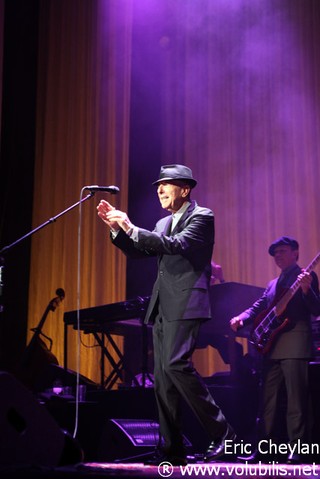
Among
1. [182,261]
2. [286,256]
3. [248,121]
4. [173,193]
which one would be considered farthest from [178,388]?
[248,121]

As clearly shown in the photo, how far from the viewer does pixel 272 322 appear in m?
5.59

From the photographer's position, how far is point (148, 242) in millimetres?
3941

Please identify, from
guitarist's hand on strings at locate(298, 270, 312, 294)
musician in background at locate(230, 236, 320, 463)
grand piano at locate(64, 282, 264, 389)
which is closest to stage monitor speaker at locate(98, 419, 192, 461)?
musician in background at locate(230, 236, 320, 463)

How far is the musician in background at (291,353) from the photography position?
17.3 ft

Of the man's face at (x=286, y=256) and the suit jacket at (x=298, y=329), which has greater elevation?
the man's face at (x=286, y=256)

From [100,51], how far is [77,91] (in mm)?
618

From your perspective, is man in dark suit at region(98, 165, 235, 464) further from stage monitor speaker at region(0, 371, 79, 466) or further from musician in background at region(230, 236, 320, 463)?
musician in background at region(230, 236, 320, 463)

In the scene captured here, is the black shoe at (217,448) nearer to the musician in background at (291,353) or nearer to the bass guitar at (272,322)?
the musician in background at (291,353)

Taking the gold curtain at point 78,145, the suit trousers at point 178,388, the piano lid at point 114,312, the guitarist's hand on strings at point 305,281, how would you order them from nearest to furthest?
the suit trousers at point 178,388 < the guitarist's hand on strings at point 305,281 < the piano lid at point 114,312 < the gold curtain at point 78,145

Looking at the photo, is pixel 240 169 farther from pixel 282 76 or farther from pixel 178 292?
pixel 178 292

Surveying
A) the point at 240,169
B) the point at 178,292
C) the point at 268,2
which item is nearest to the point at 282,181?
the point at 240,169

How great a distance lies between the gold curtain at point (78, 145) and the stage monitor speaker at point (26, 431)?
5.74 metres

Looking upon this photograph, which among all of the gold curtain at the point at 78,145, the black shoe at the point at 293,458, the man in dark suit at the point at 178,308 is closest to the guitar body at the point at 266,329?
the black shoe at the point at 293,458

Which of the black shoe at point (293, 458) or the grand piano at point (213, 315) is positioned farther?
the grand piano at point (213, 315)
